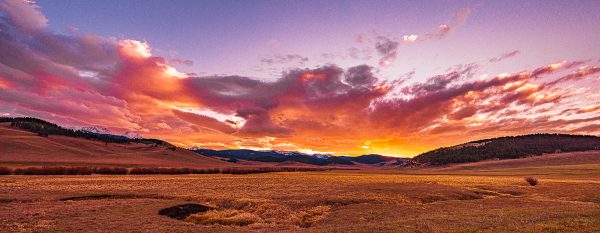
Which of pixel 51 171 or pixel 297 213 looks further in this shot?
pixel 51 171

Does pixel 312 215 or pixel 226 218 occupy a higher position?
pixel 312 215

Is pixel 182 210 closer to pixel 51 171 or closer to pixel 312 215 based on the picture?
pixel 312 215

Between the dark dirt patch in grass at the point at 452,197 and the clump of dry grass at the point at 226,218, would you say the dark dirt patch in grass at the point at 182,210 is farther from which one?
the dark dirt patch in grass at the point at 452,197

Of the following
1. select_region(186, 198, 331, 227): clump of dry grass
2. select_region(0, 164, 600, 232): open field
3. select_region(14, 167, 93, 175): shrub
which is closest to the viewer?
select_region(0, 164, 600, 232): open field

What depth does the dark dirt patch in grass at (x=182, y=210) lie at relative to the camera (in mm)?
35188

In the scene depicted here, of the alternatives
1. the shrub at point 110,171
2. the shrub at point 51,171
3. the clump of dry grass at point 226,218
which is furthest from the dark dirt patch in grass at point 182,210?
the shrub at point 110,171

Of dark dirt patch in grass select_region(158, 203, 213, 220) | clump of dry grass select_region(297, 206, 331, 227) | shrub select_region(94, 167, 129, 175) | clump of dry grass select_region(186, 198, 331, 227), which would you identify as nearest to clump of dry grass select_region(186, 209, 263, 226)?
clump of dry grass select_region(186, 198, 331, 227)

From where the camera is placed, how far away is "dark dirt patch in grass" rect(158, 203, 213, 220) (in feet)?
115

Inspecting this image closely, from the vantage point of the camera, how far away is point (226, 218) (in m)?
33.5

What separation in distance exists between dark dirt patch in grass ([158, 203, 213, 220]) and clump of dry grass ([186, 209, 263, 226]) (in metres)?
1.38

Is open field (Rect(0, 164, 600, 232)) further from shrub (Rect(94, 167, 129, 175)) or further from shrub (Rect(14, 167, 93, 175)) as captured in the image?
shrub (Rect(94, 167, 129, 175))

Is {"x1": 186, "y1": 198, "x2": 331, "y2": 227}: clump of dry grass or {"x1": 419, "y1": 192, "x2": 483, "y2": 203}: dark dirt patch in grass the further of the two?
{"x1": 419, "y1": 192, "x2": 483, "y2": 203}: dark dirt patch in grass

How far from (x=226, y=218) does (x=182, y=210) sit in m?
6.33

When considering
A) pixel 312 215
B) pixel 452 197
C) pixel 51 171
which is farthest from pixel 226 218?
pixel 51 171
